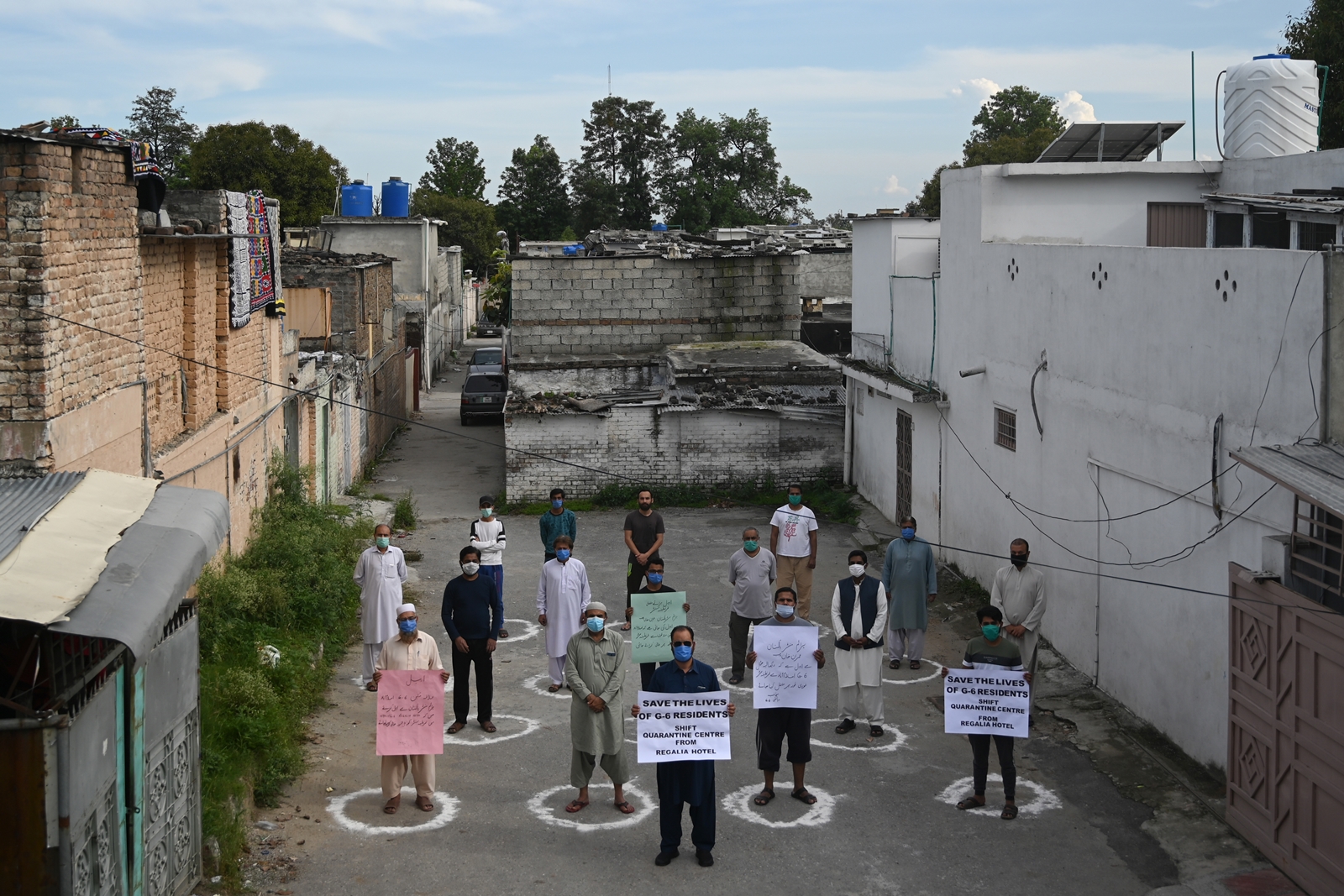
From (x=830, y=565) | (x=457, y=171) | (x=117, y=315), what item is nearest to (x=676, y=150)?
(x=457, y=171)

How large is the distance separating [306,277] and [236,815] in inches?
731

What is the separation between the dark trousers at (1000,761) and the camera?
31.3 ft

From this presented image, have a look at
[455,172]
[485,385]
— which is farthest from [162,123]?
[485,385]

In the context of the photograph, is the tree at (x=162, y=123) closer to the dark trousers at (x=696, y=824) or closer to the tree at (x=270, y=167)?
the tree at (x=270, y=167)

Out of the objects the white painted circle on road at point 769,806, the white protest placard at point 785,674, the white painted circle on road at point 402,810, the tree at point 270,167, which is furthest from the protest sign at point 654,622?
the tree at point 270,167

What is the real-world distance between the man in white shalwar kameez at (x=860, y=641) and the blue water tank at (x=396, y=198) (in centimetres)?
3416

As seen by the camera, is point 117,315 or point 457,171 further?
point 457,171

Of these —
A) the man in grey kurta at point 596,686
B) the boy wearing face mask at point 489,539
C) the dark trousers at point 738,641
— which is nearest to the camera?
the man in grey kurta at point 596,686

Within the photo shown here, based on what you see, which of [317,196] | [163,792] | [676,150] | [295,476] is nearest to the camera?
[163,792]

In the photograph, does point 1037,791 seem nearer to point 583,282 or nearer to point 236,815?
point 236,815

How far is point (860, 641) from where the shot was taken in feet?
35.7

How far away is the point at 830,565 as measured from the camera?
1805 centimetres

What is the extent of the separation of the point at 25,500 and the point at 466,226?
6659 centimetres

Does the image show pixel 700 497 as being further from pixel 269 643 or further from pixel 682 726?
pixel 682 726
